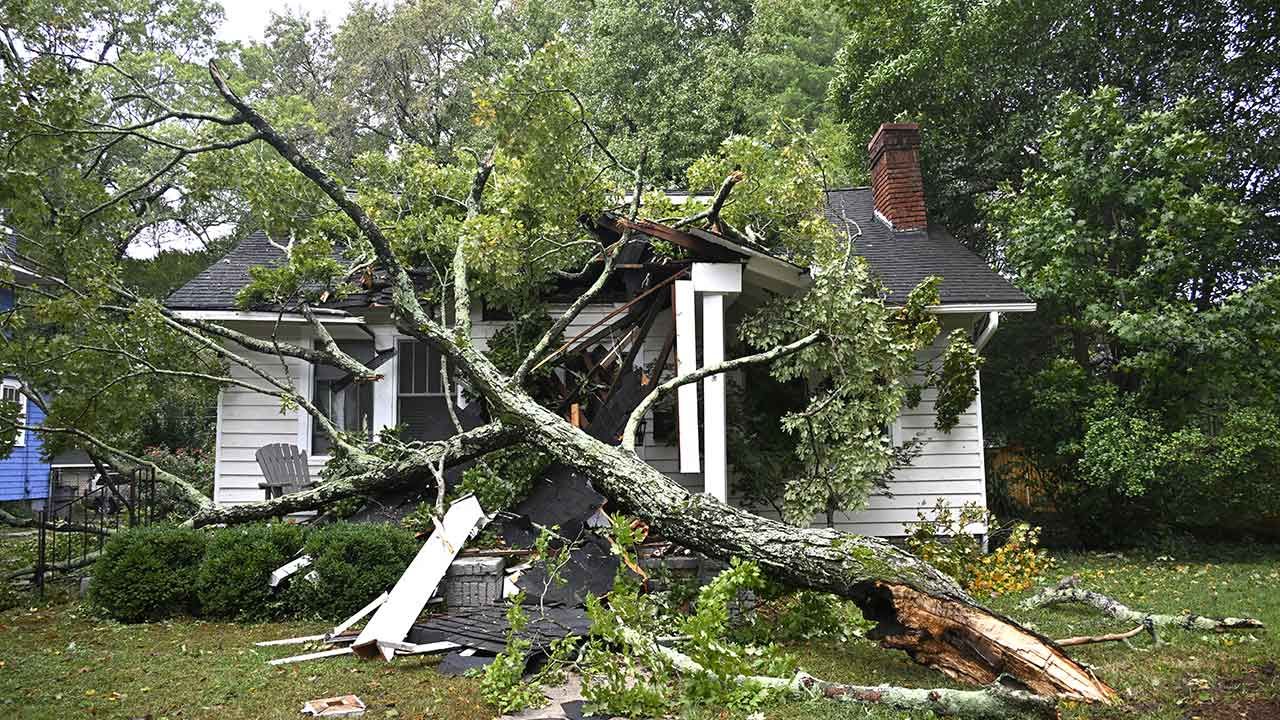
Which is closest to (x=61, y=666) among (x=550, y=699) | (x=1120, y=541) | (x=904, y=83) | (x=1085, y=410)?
(x=550, y=699)

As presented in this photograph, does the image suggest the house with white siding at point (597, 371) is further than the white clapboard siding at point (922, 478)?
No

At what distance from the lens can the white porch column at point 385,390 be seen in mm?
11438

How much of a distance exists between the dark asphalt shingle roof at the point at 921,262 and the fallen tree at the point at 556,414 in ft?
3.63

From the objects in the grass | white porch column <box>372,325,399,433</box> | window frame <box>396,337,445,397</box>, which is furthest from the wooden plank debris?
window frame <box>396,337,445,397</box>

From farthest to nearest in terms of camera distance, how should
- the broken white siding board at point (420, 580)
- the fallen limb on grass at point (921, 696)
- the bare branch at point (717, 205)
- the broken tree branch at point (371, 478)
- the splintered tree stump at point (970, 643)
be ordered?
the broken tree branch at point (371, 478) < the bare branch at point (717, 205) < the broken white siding board at point (420, 580) < the splintered tree stump at point (970, 643) < the fallen limb on grass at point (921, 696)

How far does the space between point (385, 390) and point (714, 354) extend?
4.89m

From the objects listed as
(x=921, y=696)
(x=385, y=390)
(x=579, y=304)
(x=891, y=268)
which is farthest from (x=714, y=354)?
(x=385, y=390)

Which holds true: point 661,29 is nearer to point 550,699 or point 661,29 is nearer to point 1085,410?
point 1085,410

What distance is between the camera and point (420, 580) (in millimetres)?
6996

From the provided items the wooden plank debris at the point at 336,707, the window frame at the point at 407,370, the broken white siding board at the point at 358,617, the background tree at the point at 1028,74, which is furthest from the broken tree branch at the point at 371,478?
the background tree at the point at 1028,74

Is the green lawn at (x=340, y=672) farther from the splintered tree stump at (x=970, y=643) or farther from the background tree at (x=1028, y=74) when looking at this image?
the background tree at (x=1028, y=74)

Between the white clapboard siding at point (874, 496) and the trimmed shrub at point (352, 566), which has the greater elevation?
the white clapboard siding at point (874, 496)

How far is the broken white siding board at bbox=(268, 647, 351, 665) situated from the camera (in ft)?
20.0

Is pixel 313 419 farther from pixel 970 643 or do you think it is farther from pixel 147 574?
pixel 970 643
